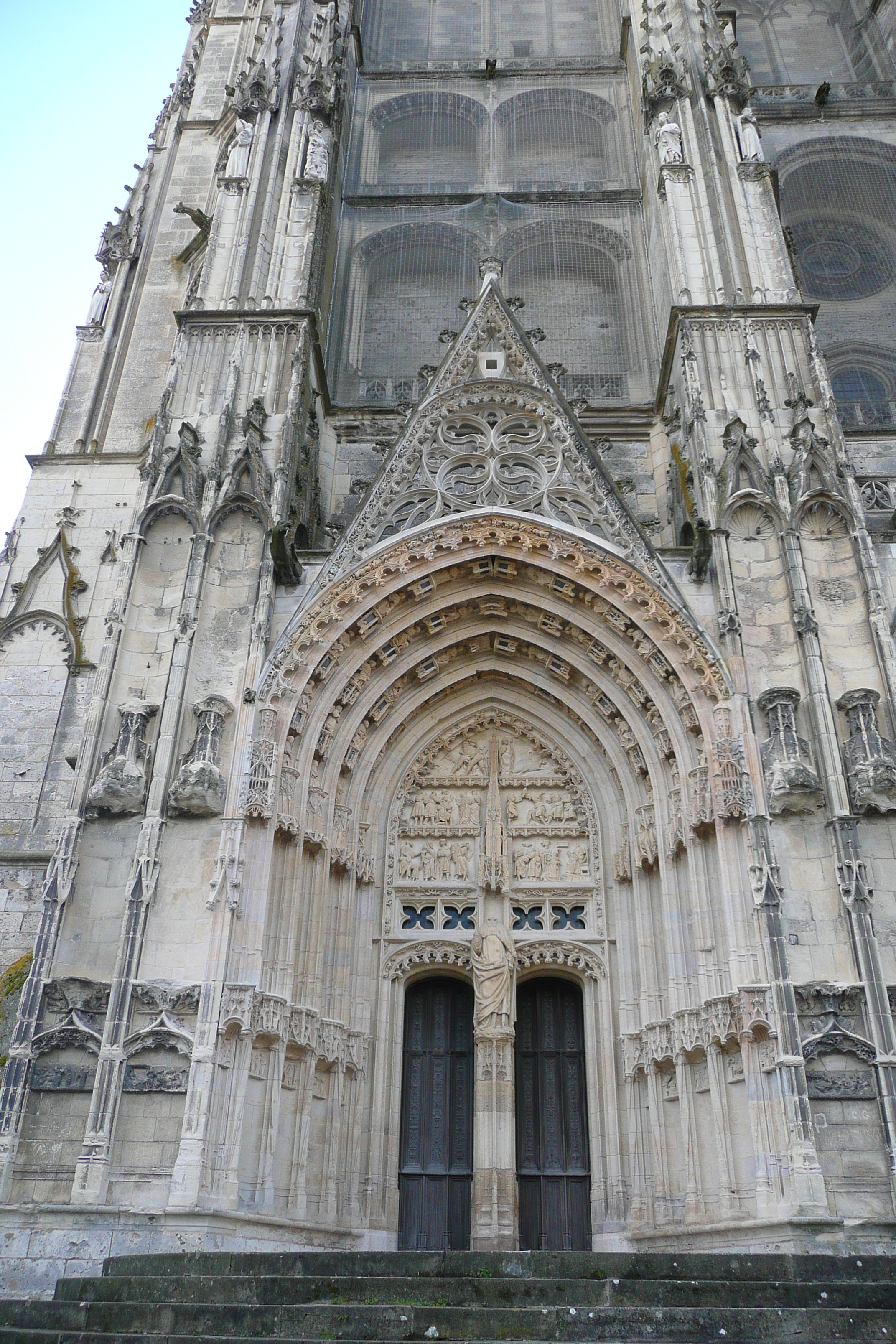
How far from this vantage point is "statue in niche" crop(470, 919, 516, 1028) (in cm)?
1232

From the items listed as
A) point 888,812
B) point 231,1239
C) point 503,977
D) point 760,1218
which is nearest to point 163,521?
point 503,977

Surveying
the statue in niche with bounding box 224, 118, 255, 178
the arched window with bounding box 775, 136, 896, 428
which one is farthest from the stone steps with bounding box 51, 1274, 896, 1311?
the statue in niche with bounding box 224, 118, 255, 178

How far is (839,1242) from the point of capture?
912cm

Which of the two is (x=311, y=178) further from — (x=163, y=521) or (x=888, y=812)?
(x=888, y=812)

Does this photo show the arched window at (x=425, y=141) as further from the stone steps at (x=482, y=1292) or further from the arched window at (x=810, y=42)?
the stone steps at (x=482, y=1292)

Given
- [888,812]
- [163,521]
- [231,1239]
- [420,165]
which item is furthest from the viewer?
[420,165]

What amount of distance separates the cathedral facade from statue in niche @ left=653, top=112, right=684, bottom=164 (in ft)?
0.19

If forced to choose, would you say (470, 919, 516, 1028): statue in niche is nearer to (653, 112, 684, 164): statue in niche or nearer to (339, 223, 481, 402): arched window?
(339, 223, 481, 402): arched window

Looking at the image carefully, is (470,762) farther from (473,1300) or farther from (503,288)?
(503,288)

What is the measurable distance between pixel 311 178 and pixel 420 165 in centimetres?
538

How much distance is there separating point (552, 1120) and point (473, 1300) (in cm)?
573

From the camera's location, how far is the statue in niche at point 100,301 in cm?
1916

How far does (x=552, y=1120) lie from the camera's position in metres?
12.5

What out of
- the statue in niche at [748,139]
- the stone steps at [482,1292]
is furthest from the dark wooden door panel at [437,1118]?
the statue in niche at [748,139]
